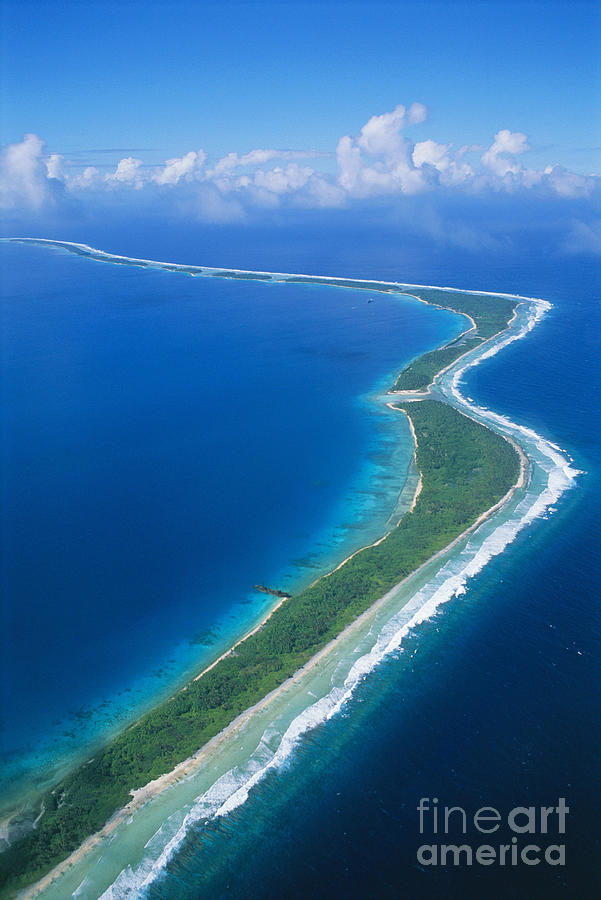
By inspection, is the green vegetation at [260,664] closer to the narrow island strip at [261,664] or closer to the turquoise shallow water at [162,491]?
the narrow island strip at [261,664]

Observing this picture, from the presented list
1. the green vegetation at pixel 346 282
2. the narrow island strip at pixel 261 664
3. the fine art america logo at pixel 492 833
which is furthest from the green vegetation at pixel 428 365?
the fine art america logo at pixel 492 833

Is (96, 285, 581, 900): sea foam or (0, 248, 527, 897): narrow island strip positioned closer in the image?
(96, 285, 581, 900): sea foam

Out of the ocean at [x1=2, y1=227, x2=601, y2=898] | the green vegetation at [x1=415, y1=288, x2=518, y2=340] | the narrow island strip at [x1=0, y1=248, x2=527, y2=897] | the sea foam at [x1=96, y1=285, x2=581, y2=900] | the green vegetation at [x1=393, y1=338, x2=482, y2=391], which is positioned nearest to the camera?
the ocean at [x1=2, y1=227, x2=601, y2=898]

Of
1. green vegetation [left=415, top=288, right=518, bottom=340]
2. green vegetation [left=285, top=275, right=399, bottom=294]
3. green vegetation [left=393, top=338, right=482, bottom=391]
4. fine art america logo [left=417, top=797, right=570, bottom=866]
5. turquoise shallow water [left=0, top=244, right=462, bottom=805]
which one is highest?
green vegetation [left=285, top=275, right=399, bottom=294]

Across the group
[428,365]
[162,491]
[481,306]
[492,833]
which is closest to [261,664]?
[492,833]

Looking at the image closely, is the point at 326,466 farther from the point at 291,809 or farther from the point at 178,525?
the point at 291,809

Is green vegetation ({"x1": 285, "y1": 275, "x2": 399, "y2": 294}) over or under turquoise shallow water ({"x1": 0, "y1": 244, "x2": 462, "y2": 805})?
over

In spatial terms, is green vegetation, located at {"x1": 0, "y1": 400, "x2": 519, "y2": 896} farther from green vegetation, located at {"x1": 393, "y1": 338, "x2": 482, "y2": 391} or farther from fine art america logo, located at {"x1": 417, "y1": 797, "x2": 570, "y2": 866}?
green vegetation, located at {"x1": 393, "y1": 338, "x2": 482, "y2": 391}

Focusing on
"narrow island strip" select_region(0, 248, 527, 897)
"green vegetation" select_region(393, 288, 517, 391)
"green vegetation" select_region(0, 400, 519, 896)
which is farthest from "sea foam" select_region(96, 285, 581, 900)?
"green vegetation" select_region(393, 288, 517, 391)
